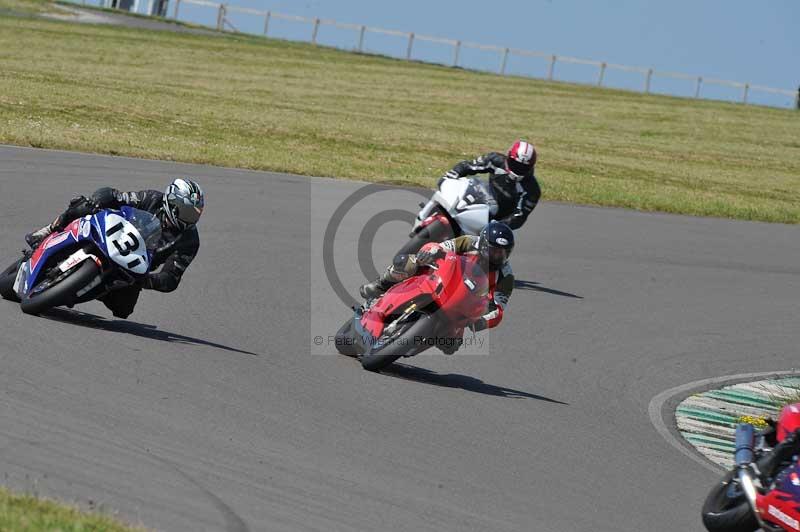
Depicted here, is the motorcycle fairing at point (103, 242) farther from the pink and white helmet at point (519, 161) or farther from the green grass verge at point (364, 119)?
the green grass verge at point (364, 119)

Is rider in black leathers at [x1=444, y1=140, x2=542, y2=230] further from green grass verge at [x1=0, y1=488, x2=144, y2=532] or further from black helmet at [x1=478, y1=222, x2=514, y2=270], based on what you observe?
green grass verge at [x1=0, y1=488, x2=144, y2=532]

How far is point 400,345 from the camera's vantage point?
10133mm

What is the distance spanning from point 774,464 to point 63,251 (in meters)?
5.38

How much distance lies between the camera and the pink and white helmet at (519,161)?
14523mm

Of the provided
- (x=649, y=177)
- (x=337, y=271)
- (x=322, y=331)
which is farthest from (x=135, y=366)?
(x=649, y=177)

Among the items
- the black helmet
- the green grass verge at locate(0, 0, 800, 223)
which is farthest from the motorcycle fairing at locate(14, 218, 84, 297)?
the green grass verge at locate(0, 0, 800, 223)

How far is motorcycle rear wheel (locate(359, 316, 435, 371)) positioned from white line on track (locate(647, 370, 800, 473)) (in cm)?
193

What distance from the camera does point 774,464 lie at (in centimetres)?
679

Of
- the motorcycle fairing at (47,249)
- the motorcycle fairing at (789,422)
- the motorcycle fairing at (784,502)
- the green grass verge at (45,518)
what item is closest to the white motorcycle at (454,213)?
the motorcycle fairing at (47,249)

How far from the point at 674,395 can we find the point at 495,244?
106 inches

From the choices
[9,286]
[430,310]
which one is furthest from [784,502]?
[9,286]

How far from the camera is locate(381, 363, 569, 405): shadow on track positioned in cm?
1050

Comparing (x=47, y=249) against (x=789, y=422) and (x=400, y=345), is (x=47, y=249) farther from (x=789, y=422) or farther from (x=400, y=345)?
(x=789, y=422)

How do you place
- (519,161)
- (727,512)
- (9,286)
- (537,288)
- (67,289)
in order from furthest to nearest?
(537,288) < (519,161) < (9,286) < (67,289) < (727,512)
